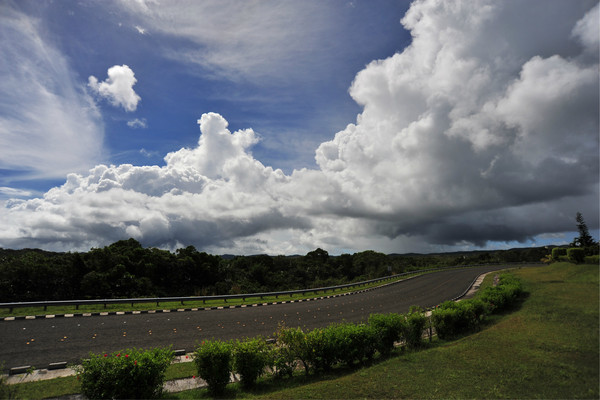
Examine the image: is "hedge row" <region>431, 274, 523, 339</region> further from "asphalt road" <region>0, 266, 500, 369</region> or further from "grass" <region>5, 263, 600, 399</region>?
"asphalt road" <region>0, 266, 500, 369</region>

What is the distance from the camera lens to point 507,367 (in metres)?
6.57

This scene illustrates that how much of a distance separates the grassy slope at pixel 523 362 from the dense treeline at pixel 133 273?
1924 mm

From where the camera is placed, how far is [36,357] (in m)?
11.4

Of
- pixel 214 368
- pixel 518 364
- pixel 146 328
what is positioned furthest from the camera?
pixel 146 328

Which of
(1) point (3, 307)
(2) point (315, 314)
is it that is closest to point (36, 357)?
(1) point (3, 307)

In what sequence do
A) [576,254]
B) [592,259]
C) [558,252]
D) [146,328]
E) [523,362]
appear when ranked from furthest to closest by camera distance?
[146,328] → [523,362] → [558,252] → [576,254] → [592,259]

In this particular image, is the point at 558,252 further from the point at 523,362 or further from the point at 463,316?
the point at 463,316

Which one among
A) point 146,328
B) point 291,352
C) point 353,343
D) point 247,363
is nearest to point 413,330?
point 353,343

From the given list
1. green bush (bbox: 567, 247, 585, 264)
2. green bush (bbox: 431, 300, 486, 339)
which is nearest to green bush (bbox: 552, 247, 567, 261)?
green bush (bbox: 567, 247, 585, 264)

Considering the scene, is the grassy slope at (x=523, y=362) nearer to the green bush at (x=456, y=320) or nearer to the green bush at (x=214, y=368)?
the green bush at (x=214, y=368)

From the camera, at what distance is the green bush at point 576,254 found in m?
4.61

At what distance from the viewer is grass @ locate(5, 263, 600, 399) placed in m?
4.35

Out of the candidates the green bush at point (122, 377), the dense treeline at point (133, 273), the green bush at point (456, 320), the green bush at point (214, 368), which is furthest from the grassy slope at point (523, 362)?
the green bush at point (122, 377)

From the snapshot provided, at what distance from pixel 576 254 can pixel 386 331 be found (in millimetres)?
7499
